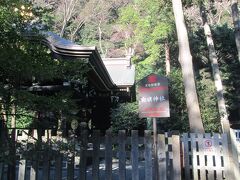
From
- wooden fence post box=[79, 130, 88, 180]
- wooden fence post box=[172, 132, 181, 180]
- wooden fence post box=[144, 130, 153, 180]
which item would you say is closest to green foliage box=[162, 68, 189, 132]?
wooden fence post box=[172, 132, 181, 180]

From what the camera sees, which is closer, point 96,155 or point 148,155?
point 148,155

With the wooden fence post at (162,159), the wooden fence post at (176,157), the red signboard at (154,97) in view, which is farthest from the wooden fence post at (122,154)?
the wooden fence post at (176,157)

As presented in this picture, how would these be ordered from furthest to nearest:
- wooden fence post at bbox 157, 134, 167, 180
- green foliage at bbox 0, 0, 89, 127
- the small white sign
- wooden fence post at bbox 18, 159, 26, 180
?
the small white sign → wooden fence post at bbox 18, 159, 26, 180 → wooden fence post at bbox 157, 134, 167, 180 → green foliage at bbox 0, 0, 89, 127

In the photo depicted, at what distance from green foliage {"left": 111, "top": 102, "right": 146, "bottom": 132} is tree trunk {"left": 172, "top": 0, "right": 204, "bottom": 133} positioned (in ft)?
11.6

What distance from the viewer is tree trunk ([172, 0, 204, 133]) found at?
9930 mm

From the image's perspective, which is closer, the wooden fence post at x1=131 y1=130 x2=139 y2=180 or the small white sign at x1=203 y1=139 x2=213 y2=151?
the wooden fence post at x1=131 y1=130 x2=139 y2=180

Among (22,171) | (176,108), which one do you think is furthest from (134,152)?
(176,108)

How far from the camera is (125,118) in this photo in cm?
1316

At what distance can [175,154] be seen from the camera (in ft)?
19.8

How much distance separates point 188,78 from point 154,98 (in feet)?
17.1

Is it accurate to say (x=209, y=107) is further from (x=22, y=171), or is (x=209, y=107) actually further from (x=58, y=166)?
(x=22, y=171)

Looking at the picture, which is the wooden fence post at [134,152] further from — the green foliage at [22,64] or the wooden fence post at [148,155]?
the green foliage at [22,64]

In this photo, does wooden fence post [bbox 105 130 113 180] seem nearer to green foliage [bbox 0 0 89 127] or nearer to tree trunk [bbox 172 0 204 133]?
green foliage [bbox 0 0 89 127]

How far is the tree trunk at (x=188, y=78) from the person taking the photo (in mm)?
9930
